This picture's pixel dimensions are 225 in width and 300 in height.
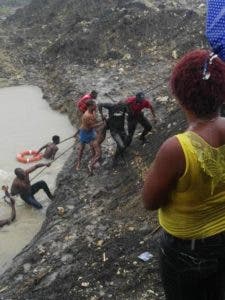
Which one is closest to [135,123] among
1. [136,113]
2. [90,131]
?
[136,113]

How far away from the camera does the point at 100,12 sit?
72.0 feet

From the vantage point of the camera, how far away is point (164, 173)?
7.43 ft

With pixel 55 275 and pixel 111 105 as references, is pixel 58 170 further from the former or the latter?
pixel 55 275

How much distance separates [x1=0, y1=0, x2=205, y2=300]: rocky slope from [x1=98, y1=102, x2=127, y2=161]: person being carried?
0.97ft

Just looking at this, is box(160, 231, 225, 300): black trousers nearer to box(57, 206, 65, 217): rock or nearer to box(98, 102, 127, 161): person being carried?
box(57, 206, 65, 217): rock

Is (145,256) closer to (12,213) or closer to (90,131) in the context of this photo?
(12,213)

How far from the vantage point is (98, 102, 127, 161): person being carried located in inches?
351

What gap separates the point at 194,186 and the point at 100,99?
1109cm

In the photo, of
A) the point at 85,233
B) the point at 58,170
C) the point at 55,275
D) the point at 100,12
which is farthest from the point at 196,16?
the point at 55,275

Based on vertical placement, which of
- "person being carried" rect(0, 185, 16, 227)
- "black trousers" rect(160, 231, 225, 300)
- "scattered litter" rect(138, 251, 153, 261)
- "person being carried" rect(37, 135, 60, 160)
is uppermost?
"black trousers" rect(160, 231, 225, 300)

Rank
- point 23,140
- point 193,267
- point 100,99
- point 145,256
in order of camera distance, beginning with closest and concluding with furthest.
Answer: point 193,267 → point 145,256 → point 23,140 → point 100,99

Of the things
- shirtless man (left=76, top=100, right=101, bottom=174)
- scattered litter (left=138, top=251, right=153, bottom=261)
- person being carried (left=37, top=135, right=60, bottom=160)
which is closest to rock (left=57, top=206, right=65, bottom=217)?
shirtless man (left=76, top=100, right=101, bottom=174)

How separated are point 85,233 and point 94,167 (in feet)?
9.19

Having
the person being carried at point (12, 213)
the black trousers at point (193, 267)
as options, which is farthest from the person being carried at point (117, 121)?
the black trousers at point (193, 267)
